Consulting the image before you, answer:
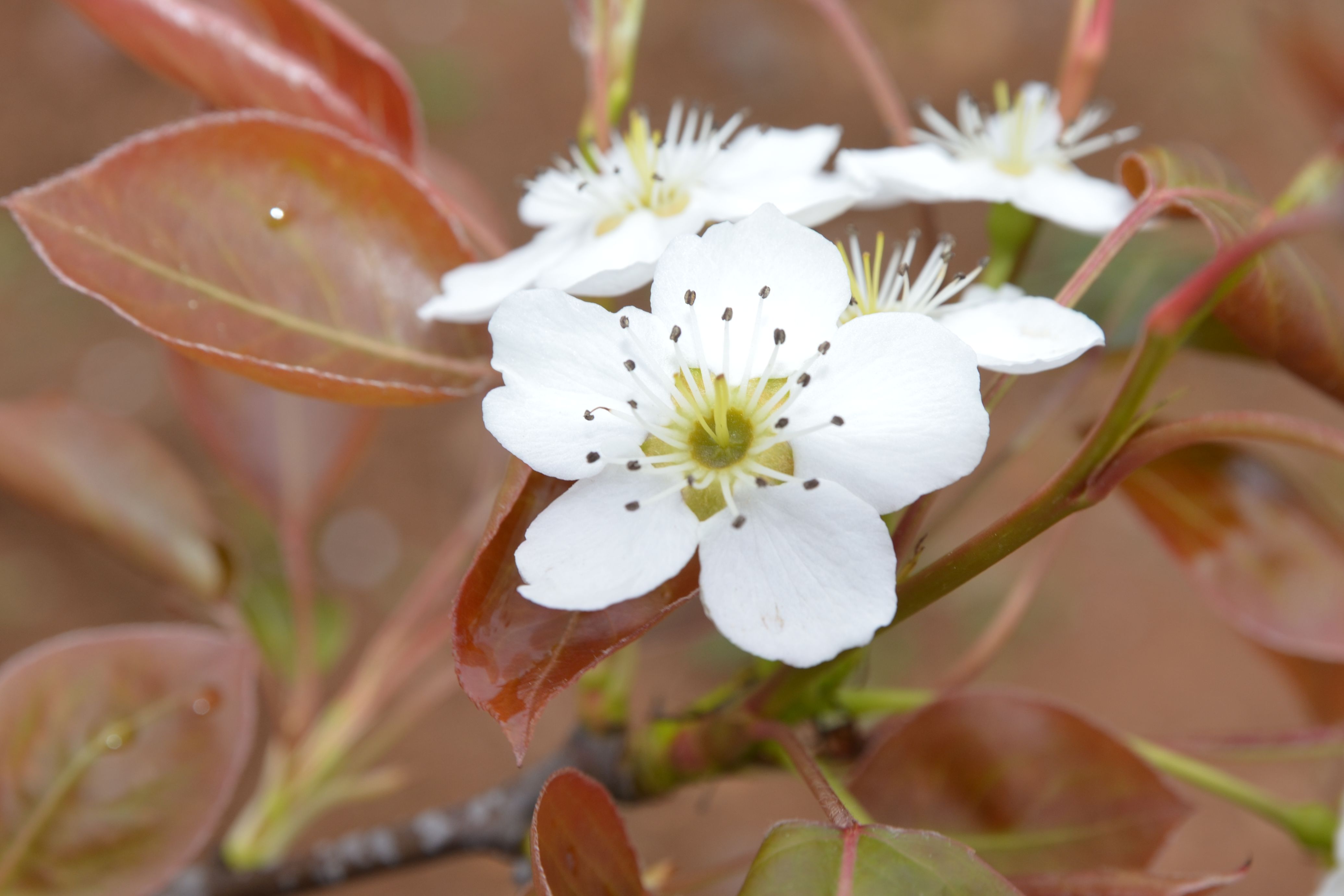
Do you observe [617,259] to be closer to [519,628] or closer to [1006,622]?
[519,628]

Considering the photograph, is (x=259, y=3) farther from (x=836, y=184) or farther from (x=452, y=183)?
(x=836, y=184)

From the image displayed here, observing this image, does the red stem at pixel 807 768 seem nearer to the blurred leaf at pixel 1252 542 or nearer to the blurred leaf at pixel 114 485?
the blurred leaf at pixel 1252 542

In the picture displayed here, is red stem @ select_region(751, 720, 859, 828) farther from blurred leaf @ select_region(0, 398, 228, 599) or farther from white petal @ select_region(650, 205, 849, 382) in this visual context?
blurred leaf @ select_region(0, 398, 228, 599)

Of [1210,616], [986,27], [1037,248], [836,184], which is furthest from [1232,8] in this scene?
[836,184]

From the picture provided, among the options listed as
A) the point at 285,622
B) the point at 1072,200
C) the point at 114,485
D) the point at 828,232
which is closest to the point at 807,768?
the point at 1072,200

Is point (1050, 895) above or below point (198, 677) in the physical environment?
above

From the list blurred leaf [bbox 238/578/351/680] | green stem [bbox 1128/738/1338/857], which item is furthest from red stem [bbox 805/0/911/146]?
blurred leaf [bbox 238/578/351/680]

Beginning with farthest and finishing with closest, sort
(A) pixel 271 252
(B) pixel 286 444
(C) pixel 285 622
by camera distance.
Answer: (C) pixel 285 622
(B) pixel 286 444
(A) pixel 271 252
